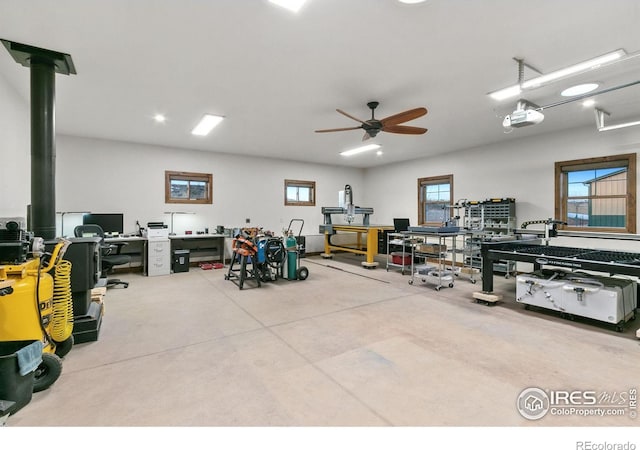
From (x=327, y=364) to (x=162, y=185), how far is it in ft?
20.6

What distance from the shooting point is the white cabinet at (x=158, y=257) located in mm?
6098

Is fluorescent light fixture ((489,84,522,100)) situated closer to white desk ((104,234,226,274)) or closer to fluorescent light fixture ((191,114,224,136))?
fluorescent light fixture ((191,114,224,136))

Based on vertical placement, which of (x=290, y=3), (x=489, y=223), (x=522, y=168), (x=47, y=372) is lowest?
(x=47, y=372)

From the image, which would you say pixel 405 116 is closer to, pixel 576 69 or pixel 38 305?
pixel 576 69

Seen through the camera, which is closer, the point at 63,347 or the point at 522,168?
the point at 63,347

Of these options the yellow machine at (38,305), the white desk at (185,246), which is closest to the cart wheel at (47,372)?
the yellow machine at (38,305)

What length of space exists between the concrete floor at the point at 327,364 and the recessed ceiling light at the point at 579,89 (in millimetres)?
2925

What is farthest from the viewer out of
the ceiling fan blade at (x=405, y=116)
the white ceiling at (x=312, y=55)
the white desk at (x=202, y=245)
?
the white desk at (x=202, y=245)

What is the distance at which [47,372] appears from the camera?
2162mm

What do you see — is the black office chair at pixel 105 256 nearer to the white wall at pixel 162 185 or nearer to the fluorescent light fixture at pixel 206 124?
the white wall at pixel 162 185

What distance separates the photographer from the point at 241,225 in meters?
8.13

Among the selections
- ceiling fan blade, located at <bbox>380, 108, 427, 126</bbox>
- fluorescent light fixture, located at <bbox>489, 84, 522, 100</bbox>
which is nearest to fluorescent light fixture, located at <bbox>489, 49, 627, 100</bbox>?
fluorescent light fixture, located at <bbox>489, 84, 522, 100</bbox>

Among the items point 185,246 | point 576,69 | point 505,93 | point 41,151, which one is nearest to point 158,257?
point 185,246

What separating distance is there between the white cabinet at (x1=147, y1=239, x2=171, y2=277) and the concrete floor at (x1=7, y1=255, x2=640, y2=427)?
1.91 metres
